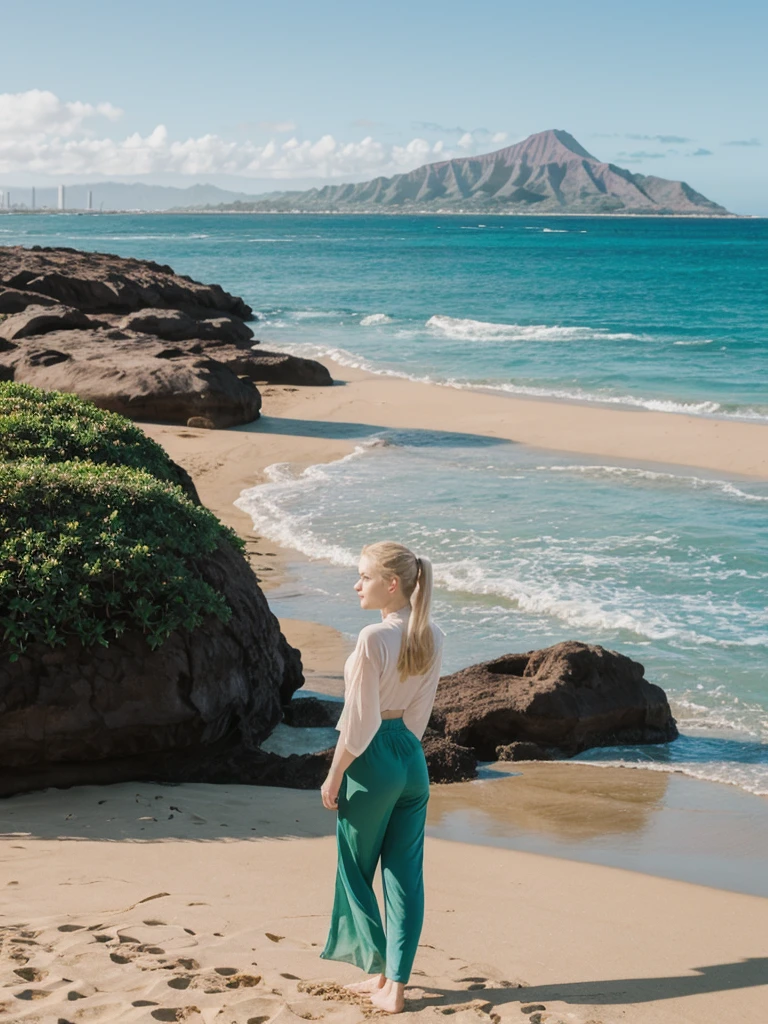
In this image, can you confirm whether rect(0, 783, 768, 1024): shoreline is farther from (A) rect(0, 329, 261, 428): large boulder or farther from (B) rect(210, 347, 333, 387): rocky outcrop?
(B) rect(210, 347, 333, 387): rocky outcrop

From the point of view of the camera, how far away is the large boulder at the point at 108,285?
31578 mm

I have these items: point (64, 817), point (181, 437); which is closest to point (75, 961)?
point (64, 817)

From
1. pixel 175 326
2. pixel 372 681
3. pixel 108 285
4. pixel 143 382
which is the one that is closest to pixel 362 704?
pixel 372 681

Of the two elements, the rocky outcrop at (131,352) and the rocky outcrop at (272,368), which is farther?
the rocky outcrop at (272,368)

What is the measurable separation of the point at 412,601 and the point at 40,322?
69.5ft

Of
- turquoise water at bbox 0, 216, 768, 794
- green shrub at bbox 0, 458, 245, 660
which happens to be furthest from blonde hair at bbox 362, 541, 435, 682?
turquoise water at bbox 0, 216, 768, 794

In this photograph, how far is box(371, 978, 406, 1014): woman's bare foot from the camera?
407 cm

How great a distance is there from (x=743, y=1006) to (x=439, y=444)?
1546 cm

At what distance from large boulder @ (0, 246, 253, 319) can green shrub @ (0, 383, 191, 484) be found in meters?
21.6

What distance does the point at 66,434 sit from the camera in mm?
8203

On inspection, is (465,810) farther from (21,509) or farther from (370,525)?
(370,525)

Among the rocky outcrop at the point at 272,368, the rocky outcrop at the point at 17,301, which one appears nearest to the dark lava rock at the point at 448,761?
the rocky outcrop at the point at 272,368

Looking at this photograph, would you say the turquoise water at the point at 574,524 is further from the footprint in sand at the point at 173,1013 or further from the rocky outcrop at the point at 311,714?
the footprint in sand at the point at 173,1013

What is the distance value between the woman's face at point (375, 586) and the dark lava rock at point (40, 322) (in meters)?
20.2
